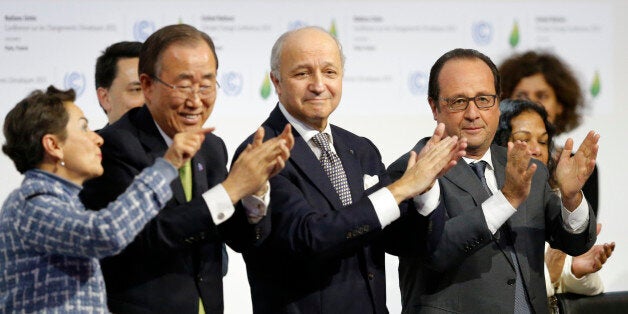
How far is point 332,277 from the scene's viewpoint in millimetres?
2984

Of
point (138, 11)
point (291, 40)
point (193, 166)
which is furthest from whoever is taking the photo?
point (138, 11)

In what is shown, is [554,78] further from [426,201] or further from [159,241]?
[159,241]

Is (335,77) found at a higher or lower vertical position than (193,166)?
higher

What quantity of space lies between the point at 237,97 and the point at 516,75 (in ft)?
5.23

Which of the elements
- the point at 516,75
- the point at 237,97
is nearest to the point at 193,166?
the point at 237,97

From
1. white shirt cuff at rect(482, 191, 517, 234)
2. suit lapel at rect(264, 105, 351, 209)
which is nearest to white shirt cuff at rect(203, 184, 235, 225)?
suit lapel at rect(264, 105, 351, 209)

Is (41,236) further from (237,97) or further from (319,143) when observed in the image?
(237,97)

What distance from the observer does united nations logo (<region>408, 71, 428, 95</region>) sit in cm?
571

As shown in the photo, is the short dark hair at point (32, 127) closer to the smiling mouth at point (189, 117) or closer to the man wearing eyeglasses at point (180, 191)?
the man wearing eyeglasses at point (180, 191)

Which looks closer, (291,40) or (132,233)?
(132,233)

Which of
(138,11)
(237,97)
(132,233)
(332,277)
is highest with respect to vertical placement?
(138,11)

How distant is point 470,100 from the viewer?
3.47 m

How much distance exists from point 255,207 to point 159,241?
302 mm

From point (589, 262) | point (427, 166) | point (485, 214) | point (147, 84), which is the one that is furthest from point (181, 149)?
point (589, 262)
